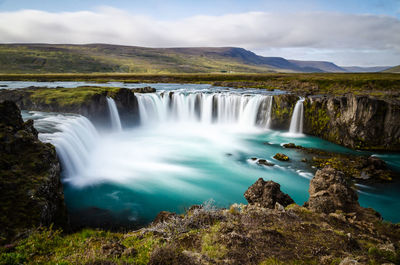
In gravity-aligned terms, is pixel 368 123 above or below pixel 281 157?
above

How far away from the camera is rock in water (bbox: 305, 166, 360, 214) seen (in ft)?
33.0

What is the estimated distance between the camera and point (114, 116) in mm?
32281

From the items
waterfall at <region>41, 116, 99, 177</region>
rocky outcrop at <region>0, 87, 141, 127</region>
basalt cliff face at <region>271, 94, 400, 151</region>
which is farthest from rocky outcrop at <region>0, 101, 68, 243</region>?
basalt cliff face at <region>271, 94, 400, 151</region>

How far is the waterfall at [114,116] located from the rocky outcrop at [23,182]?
19257 millimetres

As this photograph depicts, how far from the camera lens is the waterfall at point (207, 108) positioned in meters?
36.0

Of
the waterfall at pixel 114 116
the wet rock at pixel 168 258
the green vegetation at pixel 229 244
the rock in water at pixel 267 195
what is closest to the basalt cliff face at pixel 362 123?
the rock in water at pixel 267 195

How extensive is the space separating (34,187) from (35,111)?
24.8 meters

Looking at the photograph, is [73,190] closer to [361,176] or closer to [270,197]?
[270,197]

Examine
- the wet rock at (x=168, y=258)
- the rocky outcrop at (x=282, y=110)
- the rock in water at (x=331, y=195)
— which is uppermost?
the rocky outcrop at (x=282, y=110)

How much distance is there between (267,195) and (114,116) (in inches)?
1042

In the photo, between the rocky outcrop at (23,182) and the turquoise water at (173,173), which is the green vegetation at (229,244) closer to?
the rocky outcrop at (23,182)

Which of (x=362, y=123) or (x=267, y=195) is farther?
(x=362, y=123)

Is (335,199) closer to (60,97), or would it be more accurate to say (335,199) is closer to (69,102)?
(69,102)

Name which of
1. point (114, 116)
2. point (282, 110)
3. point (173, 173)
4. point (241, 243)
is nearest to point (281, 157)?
point (173, 173)
